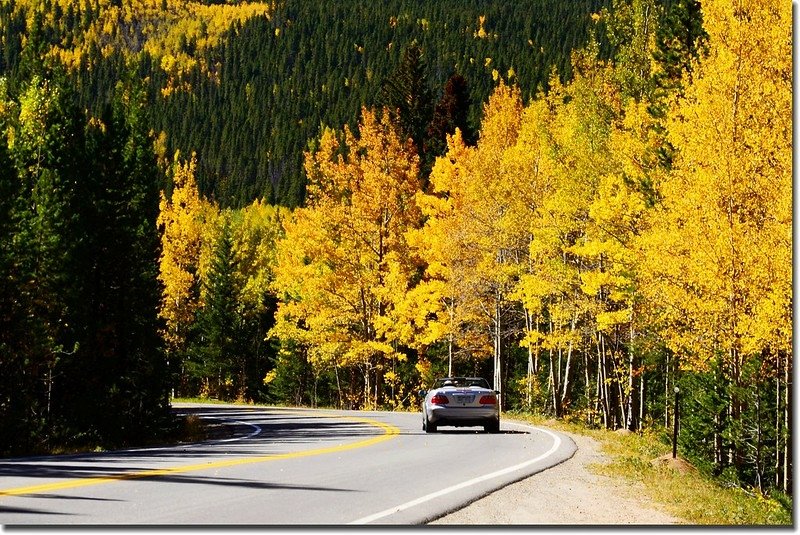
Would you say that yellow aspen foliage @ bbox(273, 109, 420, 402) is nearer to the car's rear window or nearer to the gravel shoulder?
the car's rear window

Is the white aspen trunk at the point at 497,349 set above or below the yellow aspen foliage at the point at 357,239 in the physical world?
below

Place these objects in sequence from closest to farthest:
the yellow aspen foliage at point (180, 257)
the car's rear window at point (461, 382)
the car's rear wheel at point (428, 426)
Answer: the car's rear wheel at point (428, 426)
the car's rear window at point (461, 382)
the yellow aspen foliage at point (180, 257)

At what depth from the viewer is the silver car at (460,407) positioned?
2250cm

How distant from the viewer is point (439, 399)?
22453 mm

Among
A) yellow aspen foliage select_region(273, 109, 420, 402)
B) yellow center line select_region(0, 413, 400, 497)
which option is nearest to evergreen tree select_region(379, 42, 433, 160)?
yellow aspen foliage select_region(273, 109, 420, 402)

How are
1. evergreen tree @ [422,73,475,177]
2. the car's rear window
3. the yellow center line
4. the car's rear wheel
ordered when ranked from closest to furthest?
the yellow center line
the car's rear wheel
the car's rear window
evergreen tree @ [422,73,475,177]

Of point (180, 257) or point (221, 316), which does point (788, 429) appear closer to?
point (180, 257)

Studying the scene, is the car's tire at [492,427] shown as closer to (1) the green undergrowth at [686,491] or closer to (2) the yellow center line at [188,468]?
(2) the yellow center line at [188,468]

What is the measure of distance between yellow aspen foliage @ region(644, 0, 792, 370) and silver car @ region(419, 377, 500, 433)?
5.51 meters

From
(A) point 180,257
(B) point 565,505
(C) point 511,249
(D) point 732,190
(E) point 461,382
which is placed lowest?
(B) point 565,505

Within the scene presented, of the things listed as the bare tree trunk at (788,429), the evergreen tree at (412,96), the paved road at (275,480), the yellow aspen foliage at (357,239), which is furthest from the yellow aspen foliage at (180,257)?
the bare tree trunk at (788,429)

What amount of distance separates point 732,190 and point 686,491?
242 inches

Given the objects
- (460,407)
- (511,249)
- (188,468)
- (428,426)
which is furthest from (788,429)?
(511,249)

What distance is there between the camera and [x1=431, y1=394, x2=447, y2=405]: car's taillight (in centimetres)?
2247
